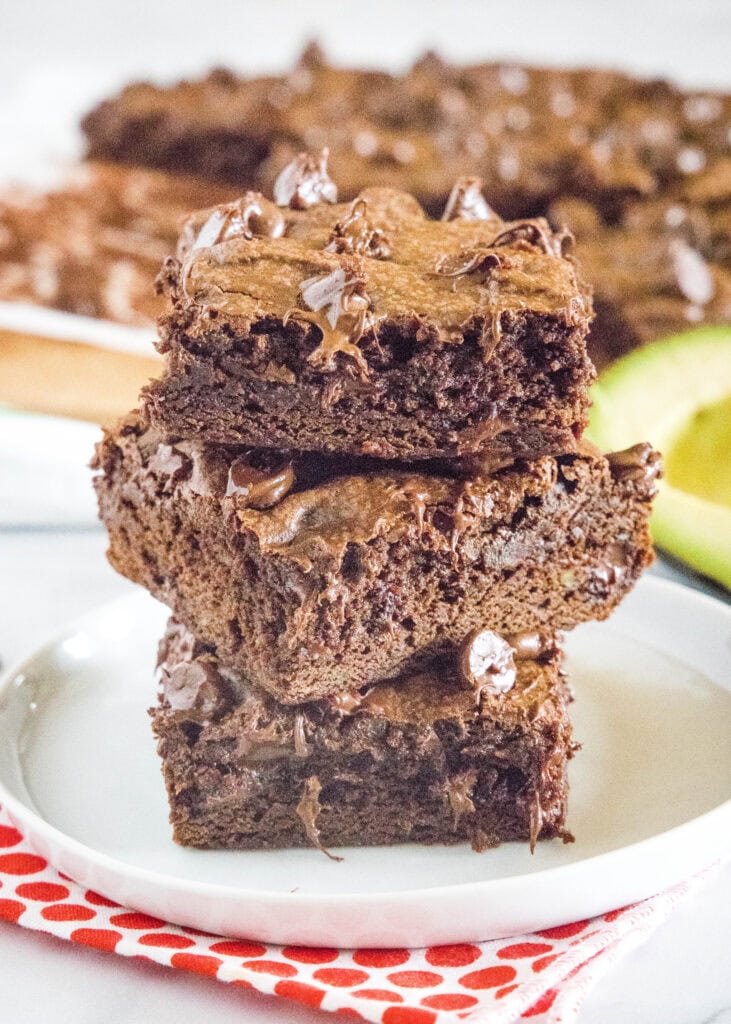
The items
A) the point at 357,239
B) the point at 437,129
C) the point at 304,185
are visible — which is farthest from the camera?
the point at 437,129

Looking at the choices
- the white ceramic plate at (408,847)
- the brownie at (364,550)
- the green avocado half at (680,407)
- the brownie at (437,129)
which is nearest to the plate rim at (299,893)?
the white ceramic plate at (408,847)

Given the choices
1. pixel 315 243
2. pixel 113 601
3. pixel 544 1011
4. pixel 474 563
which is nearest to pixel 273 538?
pixel 474 563

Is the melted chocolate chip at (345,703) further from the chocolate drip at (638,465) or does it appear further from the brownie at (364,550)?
the chocolate drip at (638,465)

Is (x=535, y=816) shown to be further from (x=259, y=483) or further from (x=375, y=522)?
(x=259, y=483)

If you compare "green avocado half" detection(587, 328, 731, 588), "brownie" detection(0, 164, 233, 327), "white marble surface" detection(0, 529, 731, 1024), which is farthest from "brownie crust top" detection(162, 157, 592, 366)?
"brownie" detection(0, 164, 233, 327)

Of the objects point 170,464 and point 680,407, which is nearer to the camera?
point 170,464

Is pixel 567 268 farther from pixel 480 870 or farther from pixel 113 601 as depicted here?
pixel 113 601

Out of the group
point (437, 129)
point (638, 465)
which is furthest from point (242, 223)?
point (437, 129)
